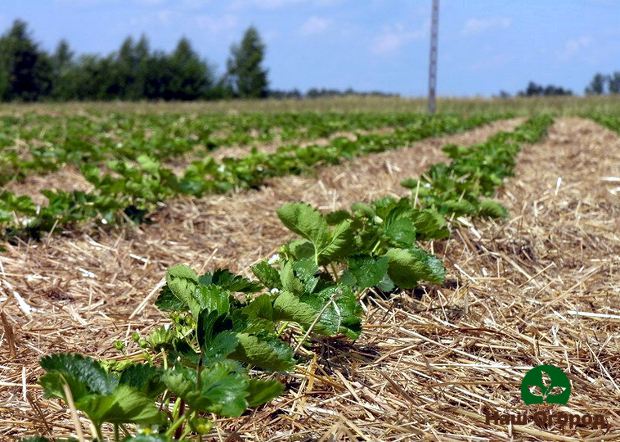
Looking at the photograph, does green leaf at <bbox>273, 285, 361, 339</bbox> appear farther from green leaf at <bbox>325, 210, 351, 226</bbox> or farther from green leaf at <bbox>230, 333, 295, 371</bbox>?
green leaf at <bbox>325, 210, 351, 226</bbox>

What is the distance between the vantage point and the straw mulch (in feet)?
6.07

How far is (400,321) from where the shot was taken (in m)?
2.60

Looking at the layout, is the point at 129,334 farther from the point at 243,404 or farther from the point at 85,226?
the point at 85,226

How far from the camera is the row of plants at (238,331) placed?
143 centimetres

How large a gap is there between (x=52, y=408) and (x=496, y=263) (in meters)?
2.25

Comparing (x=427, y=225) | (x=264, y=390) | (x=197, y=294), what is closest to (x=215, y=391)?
(x=264, y=390)

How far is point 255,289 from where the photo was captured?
6.86 ft

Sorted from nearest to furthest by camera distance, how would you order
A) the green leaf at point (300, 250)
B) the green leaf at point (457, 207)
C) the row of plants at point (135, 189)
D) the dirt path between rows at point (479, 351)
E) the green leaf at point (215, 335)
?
the green leaf at point (215, 335) → the dirt path between rows at point (479, 351) → the green leaf at point (300, 250) → the green leaf at point (457, 207) → the row of plants at point (135, 189)

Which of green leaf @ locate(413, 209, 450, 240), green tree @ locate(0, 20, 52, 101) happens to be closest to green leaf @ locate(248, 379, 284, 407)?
green leaf @ locate(413, 209, 450, 240)

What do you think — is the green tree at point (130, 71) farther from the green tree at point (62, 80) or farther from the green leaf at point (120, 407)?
the green leaf at point (120, 407)

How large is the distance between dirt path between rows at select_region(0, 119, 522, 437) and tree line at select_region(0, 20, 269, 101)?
46209mm

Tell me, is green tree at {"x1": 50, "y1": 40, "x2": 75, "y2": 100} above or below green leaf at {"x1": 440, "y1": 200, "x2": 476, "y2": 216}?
above

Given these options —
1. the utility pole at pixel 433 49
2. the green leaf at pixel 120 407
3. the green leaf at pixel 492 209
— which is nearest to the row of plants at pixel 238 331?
the green leaf at pixel 120 407

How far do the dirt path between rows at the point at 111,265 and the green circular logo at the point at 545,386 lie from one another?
56 centimetres
